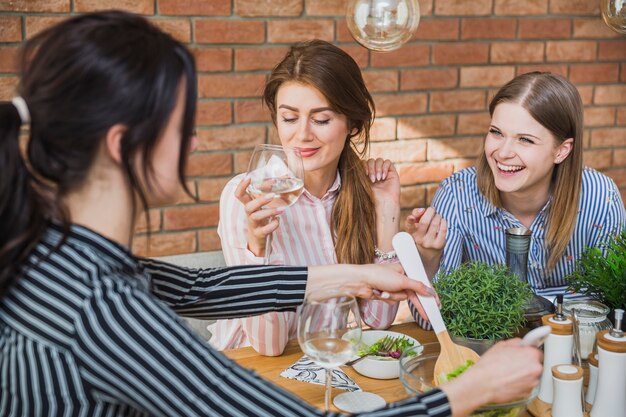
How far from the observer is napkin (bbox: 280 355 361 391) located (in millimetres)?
1333

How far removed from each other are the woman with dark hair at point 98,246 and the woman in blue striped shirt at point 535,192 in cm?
108

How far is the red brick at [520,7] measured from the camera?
2873mm

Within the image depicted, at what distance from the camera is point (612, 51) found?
3123 mm

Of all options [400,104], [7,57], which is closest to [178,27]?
[7,57]

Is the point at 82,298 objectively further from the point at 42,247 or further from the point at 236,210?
the point at 236,210

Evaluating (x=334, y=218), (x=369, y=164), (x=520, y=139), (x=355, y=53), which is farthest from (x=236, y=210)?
(x=355, y=53)

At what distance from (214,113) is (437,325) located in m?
1.40

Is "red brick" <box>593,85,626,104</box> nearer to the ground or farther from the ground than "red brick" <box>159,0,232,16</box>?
nearer to the ground

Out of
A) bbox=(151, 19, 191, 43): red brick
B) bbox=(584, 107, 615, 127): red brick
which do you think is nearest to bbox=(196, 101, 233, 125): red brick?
bbox=(151, 19, 191, 43): red brick

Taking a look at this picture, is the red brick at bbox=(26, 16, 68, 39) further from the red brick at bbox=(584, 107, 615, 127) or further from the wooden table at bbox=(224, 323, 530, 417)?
the red brick at bbox=(584, 107, 615, 127)

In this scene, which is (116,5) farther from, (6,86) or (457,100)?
(457,100)

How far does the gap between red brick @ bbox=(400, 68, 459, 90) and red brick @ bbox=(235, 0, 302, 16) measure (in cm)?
49

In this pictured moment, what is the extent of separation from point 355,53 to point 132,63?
1841 mm

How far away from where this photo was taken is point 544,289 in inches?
74.9
